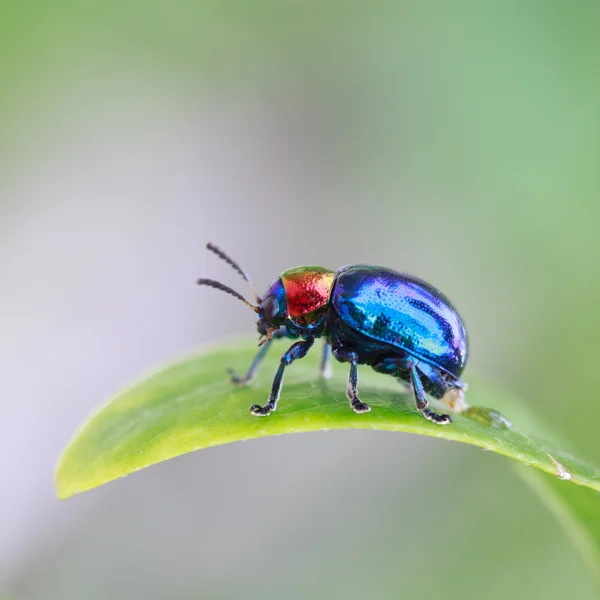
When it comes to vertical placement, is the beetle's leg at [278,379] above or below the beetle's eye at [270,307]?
below

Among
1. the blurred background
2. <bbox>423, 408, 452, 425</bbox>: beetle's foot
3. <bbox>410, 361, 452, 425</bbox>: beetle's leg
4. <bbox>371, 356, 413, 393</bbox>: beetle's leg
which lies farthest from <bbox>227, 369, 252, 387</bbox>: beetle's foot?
the blurred background

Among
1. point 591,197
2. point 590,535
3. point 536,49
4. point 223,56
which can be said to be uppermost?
point 223,56

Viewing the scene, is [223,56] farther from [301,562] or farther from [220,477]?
[301,562]

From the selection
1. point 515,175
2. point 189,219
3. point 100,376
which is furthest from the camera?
point 189,219

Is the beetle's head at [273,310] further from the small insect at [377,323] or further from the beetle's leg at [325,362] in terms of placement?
the beetle's leg at [325,362]

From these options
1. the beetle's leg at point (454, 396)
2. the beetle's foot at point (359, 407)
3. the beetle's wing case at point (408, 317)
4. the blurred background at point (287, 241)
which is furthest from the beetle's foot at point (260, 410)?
the blurred background at point (287, 241)

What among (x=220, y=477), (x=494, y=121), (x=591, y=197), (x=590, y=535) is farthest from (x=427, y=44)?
(x=590, y=535)

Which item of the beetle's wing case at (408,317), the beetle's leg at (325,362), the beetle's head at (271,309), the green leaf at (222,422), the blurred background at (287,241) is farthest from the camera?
the blurred background at (287,241)

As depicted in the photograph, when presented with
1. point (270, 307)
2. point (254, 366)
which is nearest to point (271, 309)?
point (270, 307)
